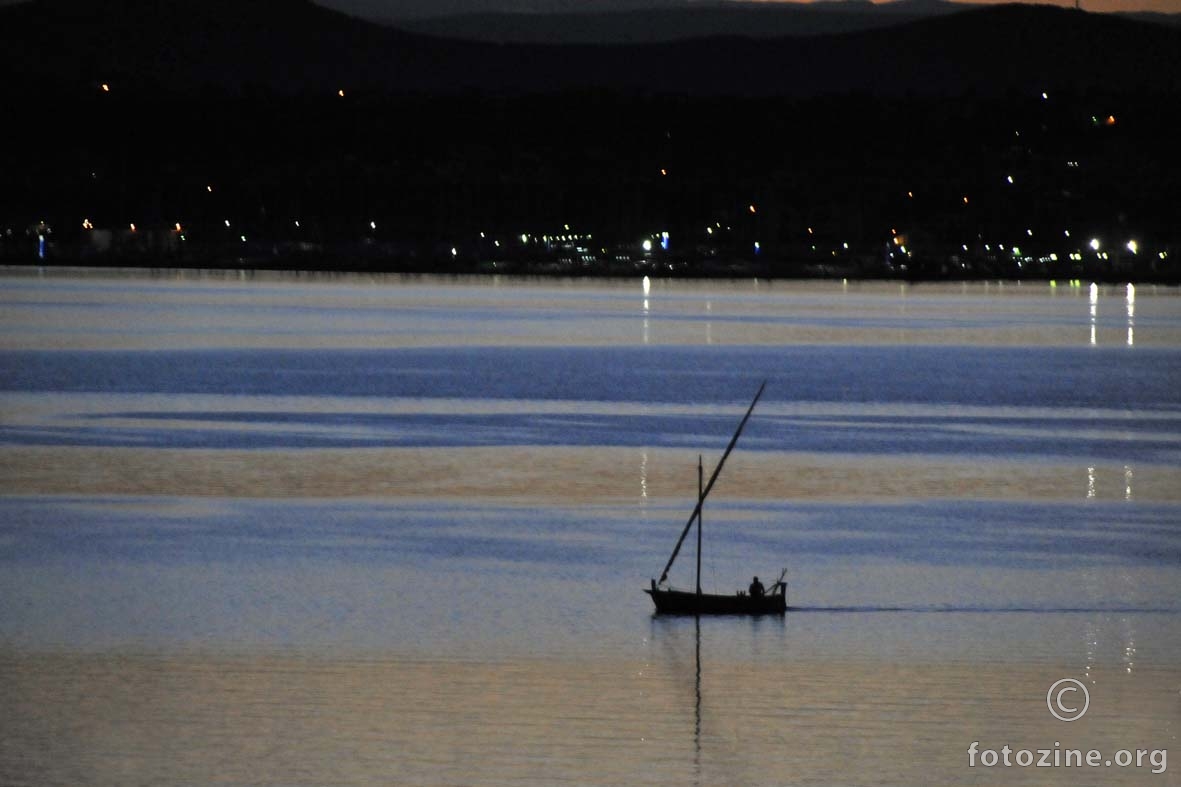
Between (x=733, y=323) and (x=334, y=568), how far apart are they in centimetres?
10258

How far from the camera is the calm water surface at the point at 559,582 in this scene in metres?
24.0

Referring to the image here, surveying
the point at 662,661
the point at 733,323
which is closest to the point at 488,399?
the point at 662,661

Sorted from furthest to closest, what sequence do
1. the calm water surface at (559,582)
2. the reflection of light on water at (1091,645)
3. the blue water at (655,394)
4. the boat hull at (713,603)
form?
1. the blue water at (655,394)
2. the boat hull at (713,603)
3. the reflection of light on water at (1091,645)
4. the calm water surface at (559,582)

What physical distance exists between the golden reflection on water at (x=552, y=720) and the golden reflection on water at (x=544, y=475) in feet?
51.3

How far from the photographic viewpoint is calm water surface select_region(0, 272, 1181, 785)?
2398 cm

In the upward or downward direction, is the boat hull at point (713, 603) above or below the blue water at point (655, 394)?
above

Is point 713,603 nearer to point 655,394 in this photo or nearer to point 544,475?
point 544,475

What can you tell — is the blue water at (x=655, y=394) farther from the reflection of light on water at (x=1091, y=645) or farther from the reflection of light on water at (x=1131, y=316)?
the reflection of light on water at (x=1091, y=645)

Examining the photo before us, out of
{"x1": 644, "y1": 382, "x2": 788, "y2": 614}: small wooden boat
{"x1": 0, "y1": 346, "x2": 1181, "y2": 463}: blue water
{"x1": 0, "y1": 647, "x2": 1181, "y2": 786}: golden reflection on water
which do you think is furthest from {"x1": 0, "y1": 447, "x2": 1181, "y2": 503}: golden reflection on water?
{"x1": 0, "y1": 647, "x2": 1181, "y2": 786}: golden reflection on water

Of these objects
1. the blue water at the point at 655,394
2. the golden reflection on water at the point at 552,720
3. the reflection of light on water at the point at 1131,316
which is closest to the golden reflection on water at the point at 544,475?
the blue water at the point at 655,394

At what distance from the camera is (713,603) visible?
30.4m

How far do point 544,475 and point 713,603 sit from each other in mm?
16553

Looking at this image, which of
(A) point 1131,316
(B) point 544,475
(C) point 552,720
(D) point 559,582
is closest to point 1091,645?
(D) point 559,582

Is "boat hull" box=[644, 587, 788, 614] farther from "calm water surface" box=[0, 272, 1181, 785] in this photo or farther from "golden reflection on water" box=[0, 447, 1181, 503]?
Result: "golden reflection on water" box=[0, 447, 1181, 503]
